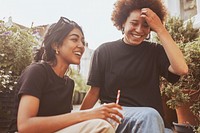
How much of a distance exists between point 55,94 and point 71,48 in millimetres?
291

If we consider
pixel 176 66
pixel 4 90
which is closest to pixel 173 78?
pixel 176 66

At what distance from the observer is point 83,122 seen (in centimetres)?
105

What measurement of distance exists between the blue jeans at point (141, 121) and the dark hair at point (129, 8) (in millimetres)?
799

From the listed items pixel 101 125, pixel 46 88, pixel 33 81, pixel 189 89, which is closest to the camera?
pixel 101 125

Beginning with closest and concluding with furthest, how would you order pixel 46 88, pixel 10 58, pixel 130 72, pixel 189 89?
pixel 46 88, pixel 130 72, pixel 189 89, pixel 10 58

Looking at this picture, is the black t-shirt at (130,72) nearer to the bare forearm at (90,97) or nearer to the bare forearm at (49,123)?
the bare forearm at (90,97)

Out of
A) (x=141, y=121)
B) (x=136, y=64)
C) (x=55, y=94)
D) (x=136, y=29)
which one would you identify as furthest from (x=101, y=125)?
(x=136, y=29)

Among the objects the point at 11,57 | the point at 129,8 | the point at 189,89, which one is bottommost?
the point at 189,89

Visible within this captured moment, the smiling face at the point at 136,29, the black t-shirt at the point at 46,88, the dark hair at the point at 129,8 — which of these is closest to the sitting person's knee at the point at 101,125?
the black t-shirt at the point at 46,88

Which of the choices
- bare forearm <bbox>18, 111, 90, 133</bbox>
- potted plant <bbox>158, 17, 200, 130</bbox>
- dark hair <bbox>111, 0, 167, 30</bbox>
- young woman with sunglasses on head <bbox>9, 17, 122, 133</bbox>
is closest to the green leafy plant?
young woman with sunglasses on head <bbox>9, 17, 122, 133</bbox>

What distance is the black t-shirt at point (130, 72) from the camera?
1472 mm

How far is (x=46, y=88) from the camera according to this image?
1.23m

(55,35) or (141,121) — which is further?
(55,35)

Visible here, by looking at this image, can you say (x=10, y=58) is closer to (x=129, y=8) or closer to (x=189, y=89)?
(x=129, y=8)
